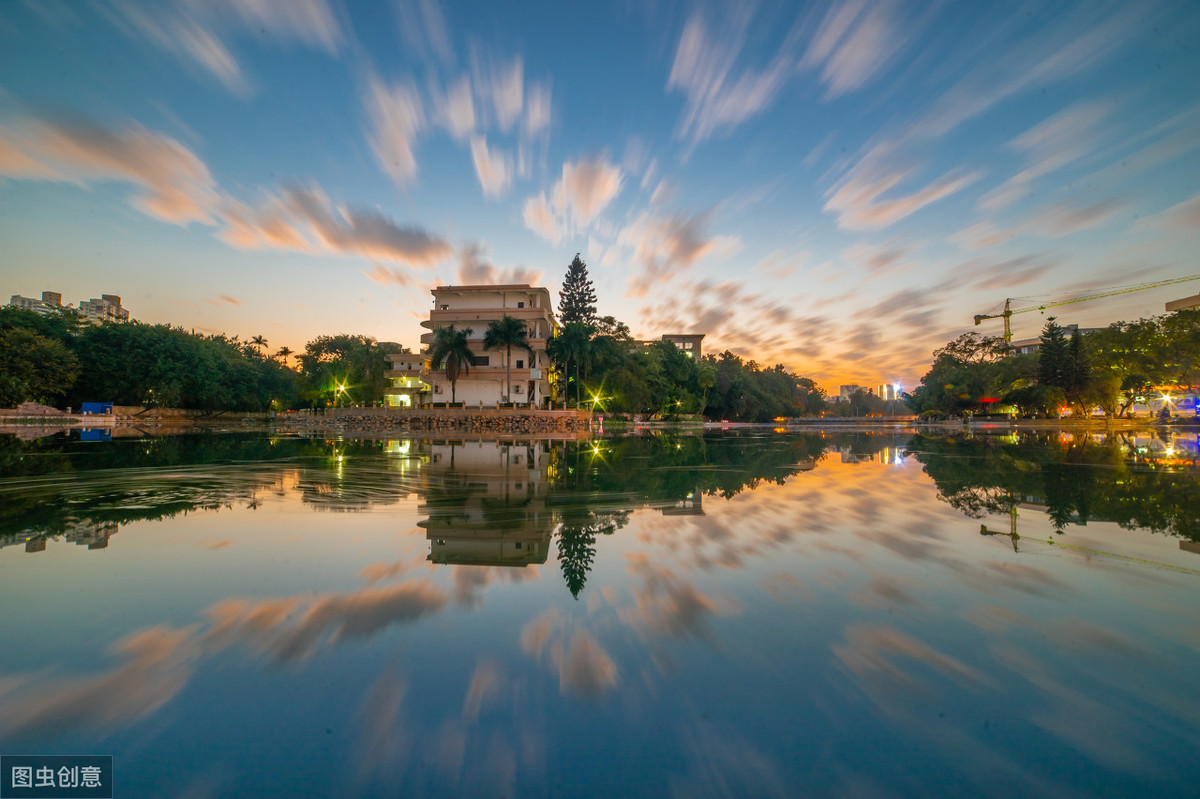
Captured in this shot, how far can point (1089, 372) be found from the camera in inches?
2272

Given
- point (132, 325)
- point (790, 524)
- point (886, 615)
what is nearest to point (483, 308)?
point (132, 325)

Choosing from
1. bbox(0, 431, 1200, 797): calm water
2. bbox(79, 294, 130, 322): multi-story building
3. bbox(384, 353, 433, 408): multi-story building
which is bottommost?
bbox(0, 431, 1200, 797): calm water

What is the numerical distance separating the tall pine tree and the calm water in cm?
5825

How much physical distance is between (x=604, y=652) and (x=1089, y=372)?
76421 mm

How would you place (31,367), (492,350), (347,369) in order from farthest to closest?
(347,369) → (492,350) → (31,367)

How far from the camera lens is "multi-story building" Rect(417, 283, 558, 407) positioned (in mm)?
47500

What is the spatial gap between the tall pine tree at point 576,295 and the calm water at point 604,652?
58.2 meters

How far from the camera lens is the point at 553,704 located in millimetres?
3113

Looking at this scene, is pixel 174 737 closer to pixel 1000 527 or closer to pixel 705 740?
pixel 705 740

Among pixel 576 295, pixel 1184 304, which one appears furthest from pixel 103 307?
pixel 1184 304

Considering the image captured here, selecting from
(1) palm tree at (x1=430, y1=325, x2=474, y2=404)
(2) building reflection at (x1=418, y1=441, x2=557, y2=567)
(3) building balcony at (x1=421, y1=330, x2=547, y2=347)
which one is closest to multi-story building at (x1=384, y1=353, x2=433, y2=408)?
(3) building balcony at (x1=421, y1=330, x2=547, y2=347)

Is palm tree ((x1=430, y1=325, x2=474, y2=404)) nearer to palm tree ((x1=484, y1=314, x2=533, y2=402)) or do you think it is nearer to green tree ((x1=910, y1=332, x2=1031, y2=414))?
palm tree ((x1=484, y1=314, x2=533, y2=402))

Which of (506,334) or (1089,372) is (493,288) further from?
(1089,372)

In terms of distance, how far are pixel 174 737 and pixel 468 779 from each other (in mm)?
1706
